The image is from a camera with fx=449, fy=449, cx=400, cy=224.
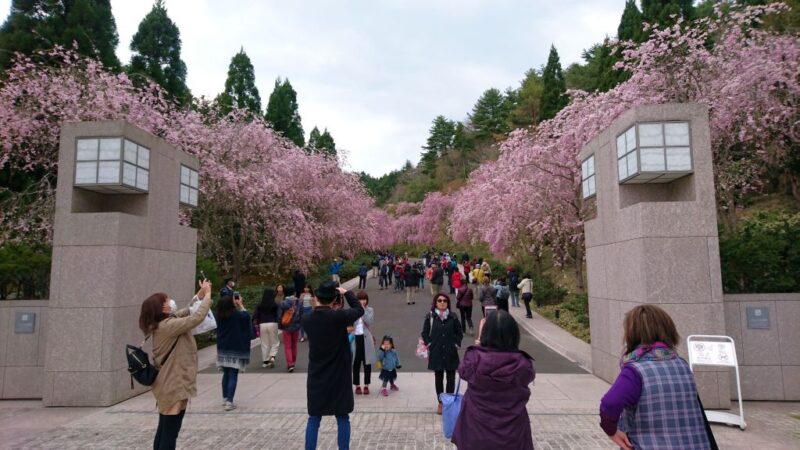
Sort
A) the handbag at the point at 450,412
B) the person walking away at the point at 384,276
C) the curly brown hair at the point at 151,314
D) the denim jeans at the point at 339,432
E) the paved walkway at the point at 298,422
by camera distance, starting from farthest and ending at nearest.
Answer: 1. the person walking away at the point at 384,276
2. the paved walkway at the point at 298,422
3. the denim jeans at the point at 339,432
4. the curly brown hair at the point at 151,314
5. the handbag at the point at 450,412

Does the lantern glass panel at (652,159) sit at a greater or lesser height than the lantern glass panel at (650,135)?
lesser

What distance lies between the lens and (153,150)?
798cm

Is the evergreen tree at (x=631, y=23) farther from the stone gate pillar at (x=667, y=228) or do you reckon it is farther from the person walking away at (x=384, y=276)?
the stone gate pillar at (x=667, y=228)

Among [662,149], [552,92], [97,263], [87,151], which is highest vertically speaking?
[552,92]

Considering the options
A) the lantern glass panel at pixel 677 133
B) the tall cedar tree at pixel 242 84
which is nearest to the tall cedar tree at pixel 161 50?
the tall cedar tree at pixel 242 84

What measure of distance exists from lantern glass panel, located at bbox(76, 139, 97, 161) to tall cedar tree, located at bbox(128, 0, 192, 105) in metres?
23.8

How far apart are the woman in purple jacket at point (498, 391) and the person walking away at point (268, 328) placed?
7125mm

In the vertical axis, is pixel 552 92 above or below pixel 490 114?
below

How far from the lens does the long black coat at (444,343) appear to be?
6094mm

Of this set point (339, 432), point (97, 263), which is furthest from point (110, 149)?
point (339, 432)

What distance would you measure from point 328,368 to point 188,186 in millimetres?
6679

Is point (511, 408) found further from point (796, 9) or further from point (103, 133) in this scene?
point (796, 9)

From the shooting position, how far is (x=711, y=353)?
5727 mm

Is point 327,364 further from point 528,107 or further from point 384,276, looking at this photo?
point 528,107
